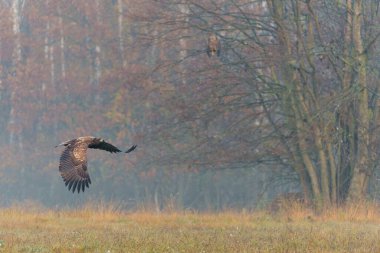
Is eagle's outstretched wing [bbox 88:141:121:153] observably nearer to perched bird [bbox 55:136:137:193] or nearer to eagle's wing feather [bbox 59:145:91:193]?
perched bird [bbox 55:136:137:193]

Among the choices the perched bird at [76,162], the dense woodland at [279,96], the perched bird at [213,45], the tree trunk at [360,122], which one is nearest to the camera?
the perched bird at [76,162]

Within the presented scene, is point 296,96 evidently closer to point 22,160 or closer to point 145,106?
point 145,106

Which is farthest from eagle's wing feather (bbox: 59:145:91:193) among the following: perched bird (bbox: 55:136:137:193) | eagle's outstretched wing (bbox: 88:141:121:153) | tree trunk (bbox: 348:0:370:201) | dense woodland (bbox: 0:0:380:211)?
tree trunk (bbox: 348:0:370:201)

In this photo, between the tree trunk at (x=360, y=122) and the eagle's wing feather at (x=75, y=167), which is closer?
the eagle's wing feather at (x=75, y=167)

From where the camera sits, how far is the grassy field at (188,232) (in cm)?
1295

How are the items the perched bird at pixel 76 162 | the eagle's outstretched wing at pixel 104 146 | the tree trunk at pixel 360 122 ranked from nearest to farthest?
the perched bird at pixel 76 162, the eagle's outstretched wing at pixel 104 146, the tree trunk at pixel 360 122

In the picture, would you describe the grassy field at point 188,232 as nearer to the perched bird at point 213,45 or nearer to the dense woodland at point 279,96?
the dense woodland at point 279,96

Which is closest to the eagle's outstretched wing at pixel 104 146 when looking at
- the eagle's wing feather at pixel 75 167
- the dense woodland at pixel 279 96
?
the eagle's wing feather at pixel 75 167

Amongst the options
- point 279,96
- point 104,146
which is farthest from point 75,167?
point 279,96

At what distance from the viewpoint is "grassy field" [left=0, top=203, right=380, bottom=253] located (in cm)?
1295

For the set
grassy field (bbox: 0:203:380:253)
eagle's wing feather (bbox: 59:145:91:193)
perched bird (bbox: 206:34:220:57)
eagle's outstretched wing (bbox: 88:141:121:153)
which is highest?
perched bird (bbox: 206:34:220:57)

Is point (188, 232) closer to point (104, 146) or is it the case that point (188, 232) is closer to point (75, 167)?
point (104, 146)

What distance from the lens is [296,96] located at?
26141mm

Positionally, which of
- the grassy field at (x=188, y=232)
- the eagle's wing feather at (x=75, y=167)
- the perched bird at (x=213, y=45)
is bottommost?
the grassy field at (x=188, y=232)
